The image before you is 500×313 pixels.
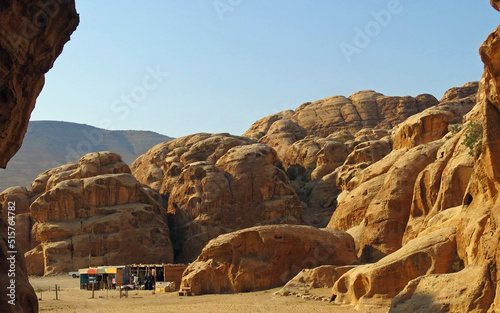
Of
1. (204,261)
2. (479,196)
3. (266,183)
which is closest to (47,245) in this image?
(266,183)

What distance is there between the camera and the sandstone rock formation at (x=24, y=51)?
11.6 m

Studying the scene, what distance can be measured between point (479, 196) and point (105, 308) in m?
19.4

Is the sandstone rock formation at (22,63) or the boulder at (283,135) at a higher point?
the boulder at (283,135)

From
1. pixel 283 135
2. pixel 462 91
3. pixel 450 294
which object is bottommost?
pixel 450 294

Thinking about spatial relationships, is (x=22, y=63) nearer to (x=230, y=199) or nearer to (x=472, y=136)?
(x=472, y=136)

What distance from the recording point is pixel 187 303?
33.2 meters

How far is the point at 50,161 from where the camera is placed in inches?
7805

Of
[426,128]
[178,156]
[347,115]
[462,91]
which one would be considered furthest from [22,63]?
[347,115]

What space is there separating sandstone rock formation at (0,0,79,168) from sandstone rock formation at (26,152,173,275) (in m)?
48.9

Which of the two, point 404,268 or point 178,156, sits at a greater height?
point 178,156

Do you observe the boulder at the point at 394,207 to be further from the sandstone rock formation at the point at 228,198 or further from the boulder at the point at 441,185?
the sandstone rock formation at the point at 228,198

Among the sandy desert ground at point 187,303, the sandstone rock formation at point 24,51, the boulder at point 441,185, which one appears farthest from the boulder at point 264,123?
the sandstone rock formation at point 24,51

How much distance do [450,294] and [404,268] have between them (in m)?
5.57

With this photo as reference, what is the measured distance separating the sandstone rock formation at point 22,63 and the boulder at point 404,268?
50.5 ft
